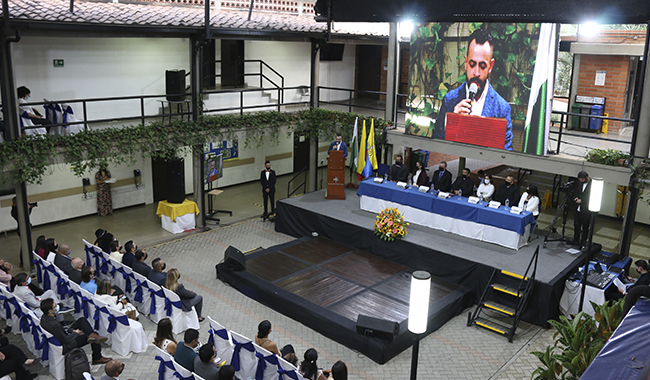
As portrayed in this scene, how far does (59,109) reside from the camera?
12.9 metres

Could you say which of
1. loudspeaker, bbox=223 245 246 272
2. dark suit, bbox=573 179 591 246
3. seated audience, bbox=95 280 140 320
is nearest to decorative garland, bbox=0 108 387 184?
loudspeaker, bbox=223 245 246 272

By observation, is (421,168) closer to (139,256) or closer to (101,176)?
(139,256)

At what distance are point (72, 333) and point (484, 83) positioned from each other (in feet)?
34.7

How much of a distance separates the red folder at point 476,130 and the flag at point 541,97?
0.66 meters

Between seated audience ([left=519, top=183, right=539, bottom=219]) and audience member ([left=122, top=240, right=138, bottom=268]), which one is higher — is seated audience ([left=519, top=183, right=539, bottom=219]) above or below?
above

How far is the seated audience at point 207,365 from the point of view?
24.9 feet

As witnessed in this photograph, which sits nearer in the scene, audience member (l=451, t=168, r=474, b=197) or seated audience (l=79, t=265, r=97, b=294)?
seated audience (l=79, t=265, r=97, b=294)

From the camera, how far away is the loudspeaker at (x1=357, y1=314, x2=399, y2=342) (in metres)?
9.40

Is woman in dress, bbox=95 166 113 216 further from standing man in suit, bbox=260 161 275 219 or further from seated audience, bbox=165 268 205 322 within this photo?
seated audience, bbox=165 268 205 322

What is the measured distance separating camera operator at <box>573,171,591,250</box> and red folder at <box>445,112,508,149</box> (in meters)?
2.12

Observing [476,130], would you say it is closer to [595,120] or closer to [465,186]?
[465,186]

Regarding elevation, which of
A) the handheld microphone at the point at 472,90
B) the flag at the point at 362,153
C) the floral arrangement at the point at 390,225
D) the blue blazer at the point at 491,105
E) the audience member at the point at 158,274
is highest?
the handheld microphone at the point at 472,90

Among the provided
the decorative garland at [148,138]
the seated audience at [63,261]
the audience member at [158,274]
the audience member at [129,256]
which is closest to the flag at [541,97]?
the decorative garland at [148,138]

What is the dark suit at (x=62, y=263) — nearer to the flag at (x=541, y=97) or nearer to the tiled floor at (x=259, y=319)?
the tiled floor at (x=259, y=319)
